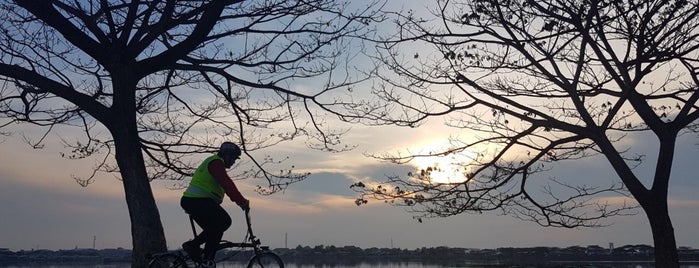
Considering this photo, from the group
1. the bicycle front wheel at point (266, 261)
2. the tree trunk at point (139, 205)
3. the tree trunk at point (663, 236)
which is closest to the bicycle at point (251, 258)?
the bicycle front wheel at point (266, 261)

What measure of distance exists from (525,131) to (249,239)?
623cm

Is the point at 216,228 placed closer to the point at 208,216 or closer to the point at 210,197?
the point at 208,216

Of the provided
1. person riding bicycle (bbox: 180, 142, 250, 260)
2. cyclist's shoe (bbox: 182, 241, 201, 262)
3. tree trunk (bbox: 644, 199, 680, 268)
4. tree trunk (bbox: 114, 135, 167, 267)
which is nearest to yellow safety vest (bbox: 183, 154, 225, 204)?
person riding bicycle (bbox: 180, 142, 250, 260)

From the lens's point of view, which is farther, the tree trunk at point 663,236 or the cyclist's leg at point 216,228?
the tree trunk at point 663,236

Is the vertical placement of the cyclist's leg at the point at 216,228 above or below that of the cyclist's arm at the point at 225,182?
below

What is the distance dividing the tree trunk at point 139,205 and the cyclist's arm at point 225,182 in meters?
2.62

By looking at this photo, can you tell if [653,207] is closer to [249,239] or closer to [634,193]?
[634,193]

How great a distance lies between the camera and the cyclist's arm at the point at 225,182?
757 cm

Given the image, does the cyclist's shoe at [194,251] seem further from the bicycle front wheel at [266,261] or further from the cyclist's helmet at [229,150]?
the cyclist's helmet at [229,150]

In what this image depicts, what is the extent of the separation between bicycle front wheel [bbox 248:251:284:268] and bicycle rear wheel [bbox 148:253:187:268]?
2.73 ft

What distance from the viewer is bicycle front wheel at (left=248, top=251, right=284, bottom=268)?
8.20m

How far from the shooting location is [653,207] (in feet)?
39.1

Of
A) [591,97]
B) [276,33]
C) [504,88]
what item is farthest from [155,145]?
[591,97]

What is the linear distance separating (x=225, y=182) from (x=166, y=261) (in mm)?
1644
